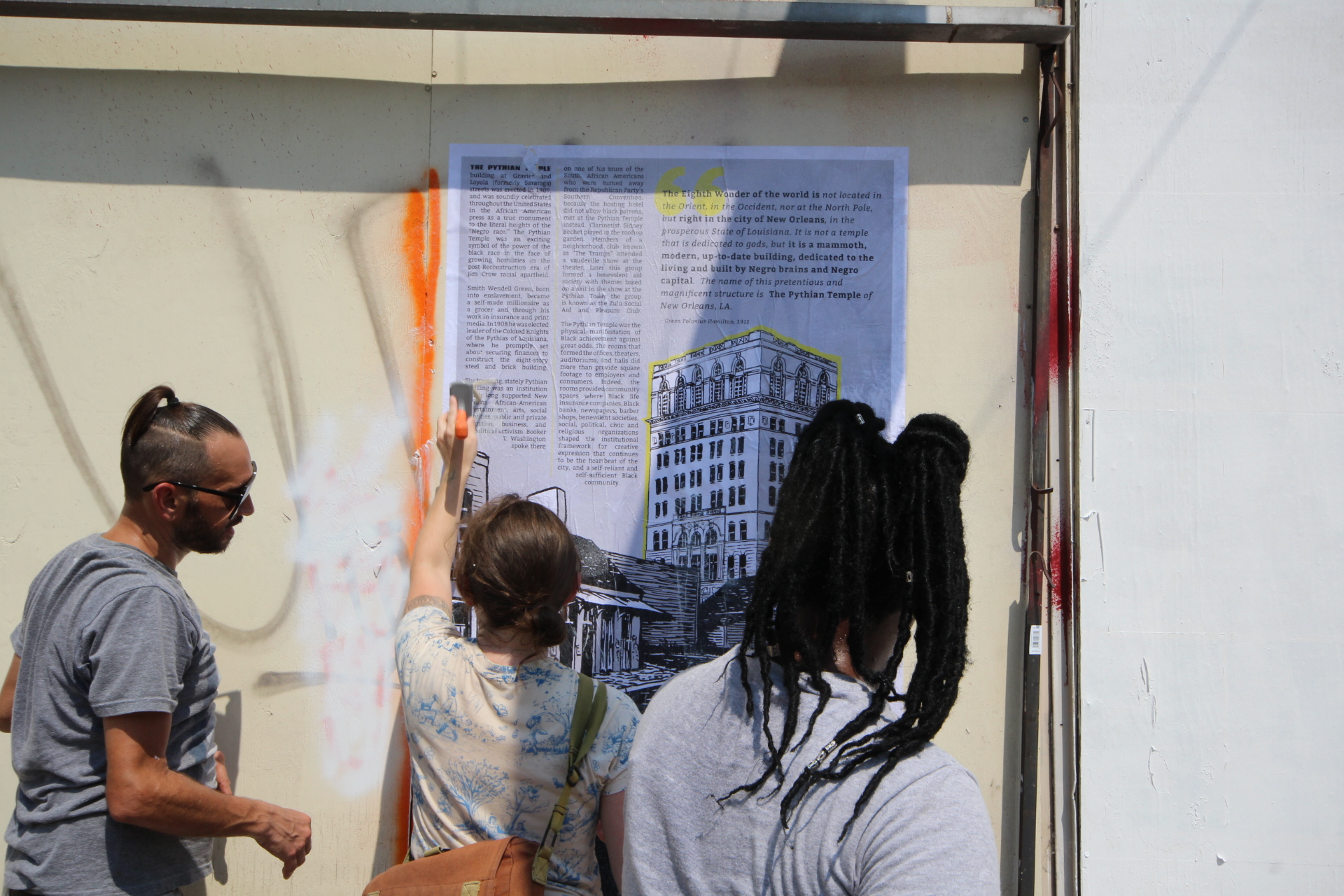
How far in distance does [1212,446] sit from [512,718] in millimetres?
1854

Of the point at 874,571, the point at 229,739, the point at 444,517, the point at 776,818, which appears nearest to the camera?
the point at 776,818

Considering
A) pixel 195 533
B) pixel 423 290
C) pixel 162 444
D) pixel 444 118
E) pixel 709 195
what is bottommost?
pixel 195 533

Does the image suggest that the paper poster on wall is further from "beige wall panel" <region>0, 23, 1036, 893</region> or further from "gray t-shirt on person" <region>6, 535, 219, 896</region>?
"gray t-shirt on person" <region>6, 535, 219, 896</region>

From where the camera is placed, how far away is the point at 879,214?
7.45ft

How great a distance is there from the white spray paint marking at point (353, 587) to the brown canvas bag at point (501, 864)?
0.70 m

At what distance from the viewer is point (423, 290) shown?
90.4 inches

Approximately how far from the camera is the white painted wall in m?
2.12

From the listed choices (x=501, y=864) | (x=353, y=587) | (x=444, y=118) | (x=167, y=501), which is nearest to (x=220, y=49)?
(x=444, y=118)

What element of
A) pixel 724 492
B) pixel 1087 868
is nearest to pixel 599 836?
pixel 724 492

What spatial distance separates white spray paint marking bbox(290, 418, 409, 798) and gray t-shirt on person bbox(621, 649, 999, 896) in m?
1.27

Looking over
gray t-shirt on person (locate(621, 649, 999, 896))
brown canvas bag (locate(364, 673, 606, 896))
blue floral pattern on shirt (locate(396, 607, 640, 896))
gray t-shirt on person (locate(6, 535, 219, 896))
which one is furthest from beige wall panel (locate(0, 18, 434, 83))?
gray t-shirt on person (locate(621, 649, 999, 896))

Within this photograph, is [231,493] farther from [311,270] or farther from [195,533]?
[311,270]

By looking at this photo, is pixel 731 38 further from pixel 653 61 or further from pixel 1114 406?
pixel 1114 406

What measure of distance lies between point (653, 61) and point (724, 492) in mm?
1184
